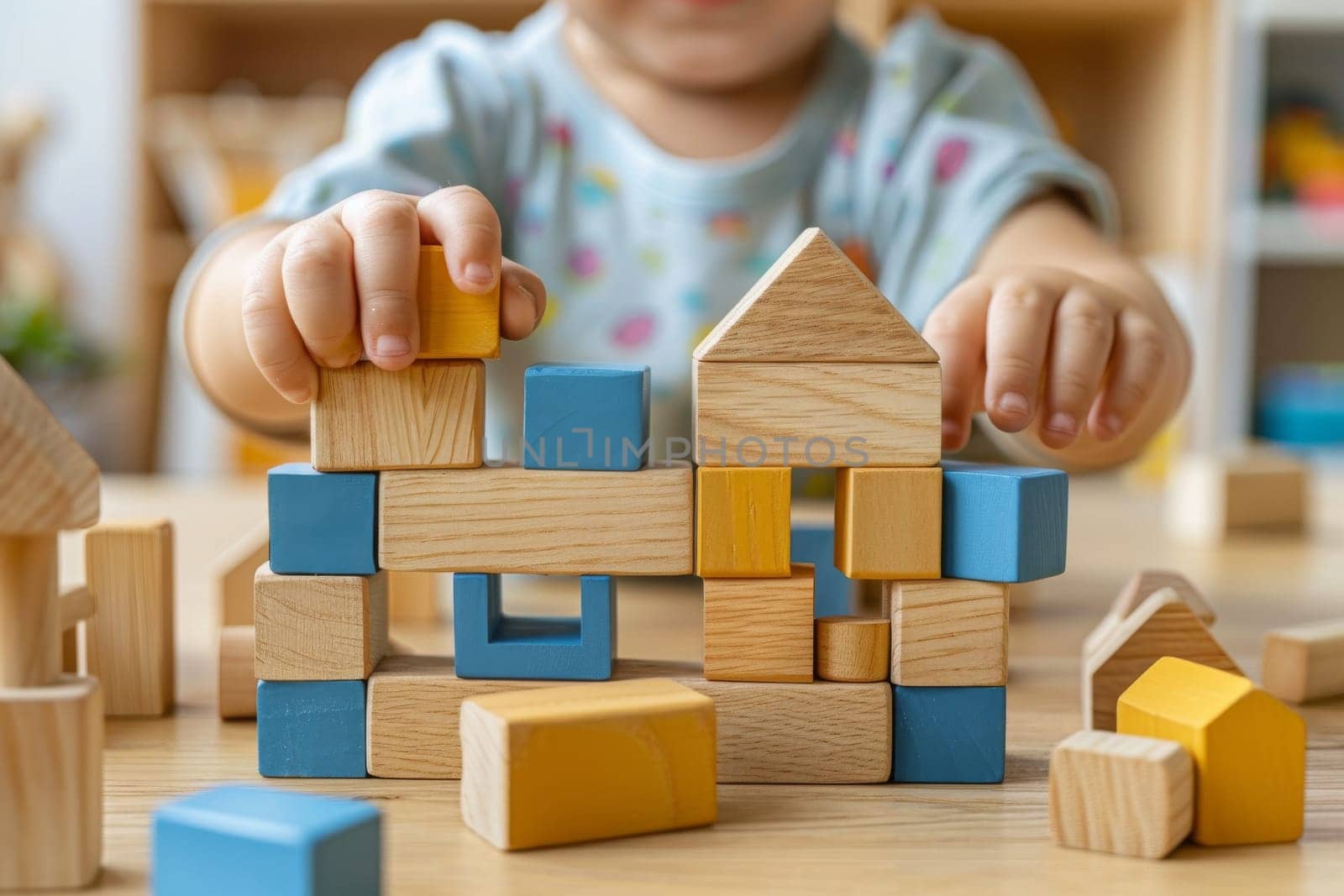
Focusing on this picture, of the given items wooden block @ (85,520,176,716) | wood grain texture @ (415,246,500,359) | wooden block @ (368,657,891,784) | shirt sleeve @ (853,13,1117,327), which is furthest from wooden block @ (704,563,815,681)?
shirt sleeve @ (853,13,1117,327)

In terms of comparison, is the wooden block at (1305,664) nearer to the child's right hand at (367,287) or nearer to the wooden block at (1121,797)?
the wooden block at (1121,797)

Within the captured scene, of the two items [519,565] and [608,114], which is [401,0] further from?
[519,565]

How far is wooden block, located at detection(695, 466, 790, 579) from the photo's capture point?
1.50ft

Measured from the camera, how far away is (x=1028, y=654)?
2.24ft

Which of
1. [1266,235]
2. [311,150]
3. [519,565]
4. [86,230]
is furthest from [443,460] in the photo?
[86,230]

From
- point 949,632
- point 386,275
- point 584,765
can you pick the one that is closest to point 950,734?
point 949,632

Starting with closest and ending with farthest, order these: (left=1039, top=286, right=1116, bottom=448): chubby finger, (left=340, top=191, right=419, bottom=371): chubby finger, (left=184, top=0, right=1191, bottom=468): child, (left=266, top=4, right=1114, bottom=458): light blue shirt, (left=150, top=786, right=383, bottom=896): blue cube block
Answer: (left=150, top=786, right=383, bottom=896): blue cube block
(left=340, top=191, right=419, bottom=371): chubby finger
(left=1039, top=286, right=1116, bottom=448): chubby finger
(left=184, top=0, right=1191, bottom=468): child
(left=266, top=4, right=1114, bottom=458): light blue shirt

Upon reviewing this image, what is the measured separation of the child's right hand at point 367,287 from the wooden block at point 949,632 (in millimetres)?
163

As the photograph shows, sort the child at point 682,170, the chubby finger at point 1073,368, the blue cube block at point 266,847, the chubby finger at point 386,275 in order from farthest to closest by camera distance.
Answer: the child at point 682,170
the chubby finger at point 1073,368
the chubby finger at point 386,275
the blue cube block at point 266,847

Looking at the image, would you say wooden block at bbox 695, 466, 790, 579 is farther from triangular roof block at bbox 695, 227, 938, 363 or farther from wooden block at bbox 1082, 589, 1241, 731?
wooden block at bbox 1082, 589, 1241, 731

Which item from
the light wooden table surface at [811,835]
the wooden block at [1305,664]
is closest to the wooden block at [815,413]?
the light wooden table surface at [811,835]

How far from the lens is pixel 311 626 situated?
47 centimetres

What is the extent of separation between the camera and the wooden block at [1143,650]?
1.69 ft

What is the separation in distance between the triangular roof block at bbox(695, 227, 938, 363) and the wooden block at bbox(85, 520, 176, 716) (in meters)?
0.27
